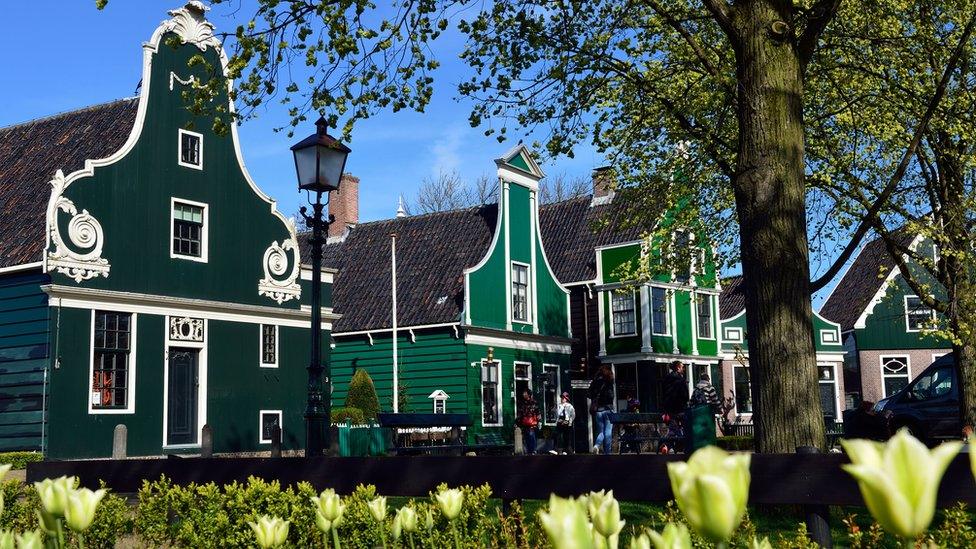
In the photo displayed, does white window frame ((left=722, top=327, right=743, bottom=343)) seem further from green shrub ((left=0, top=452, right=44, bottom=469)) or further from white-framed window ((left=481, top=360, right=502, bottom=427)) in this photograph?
green shrub ((left=0, top=452, right=44, bottom=469))

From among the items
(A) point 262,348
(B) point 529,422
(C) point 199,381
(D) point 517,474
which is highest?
(A) point 262,348

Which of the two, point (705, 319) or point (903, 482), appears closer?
point (903, 482)

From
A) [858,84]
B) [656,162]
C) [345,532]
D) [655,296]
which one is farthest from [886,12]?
[655,296]

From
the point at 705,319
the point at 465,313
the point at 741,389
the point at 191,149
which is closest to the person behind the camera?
the point at 191,149

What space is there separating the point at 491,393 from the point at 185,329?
11689mm

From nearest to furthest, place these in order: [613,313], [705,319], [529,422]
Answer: [529,422] < [613,313] < [705,319]

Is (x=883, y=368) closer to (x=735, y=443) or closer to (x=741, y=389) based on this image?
(x=741, y=389)

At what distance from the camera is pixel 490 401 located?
32.1 meters

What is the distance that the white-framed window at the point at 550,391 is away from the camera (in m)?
34.0

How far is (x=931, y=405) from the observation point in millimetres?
24219

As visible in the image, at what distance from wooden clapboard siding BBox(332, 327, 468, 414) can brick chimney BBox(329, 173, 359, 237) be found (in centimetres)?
683

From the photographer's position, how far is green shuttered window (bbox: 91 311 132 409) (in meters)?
21.5

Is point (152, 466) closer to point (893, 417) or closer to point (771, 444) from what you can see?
point (771, 444)

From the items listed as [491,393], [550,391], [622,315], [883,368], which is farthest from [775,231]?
[883,368]
